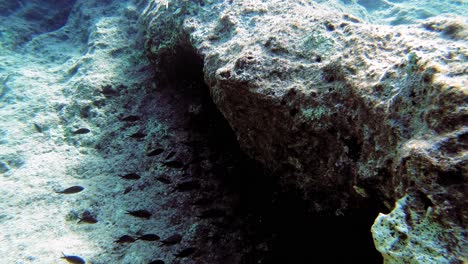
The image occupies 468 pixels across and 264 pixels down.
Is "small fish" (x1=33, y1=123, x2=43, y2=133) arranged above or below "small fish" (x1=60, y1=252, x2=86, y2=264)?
above

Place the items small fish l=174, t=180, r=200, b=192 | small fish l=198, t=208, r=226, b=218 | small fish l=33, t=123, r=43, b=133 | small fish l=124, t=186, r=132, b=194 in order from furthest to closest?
small fish l=33, t=123, r=43, b=133
small fish l=124, t=186, r=132, b=194
small fish l=174, t=180, r=200, b=192
small fish l=198, t=208, r=226, b=218

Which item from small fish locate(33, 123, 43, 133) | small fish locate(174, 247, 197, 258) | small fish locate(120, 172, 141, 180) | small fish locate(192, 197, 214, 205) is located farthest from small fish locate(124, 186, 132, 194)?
small fish locate(33, 123, 43, 133)

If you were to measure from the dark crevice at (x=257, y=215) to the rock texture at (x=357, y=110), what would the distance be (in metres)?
0.23

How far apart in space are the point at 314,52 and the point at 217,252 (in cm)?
267

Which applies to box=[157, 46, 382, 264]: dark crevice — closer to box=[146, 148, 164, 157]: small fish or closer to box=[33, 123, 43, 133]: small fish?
box=[146, 148, 164, 157]: small fish

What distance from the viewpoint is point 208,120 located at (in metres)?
4.66

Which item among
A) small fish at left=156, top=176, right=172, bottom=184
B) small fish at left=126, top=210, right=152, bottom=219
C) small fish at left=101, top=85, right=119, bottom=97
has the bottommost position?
small fish at left=126, top=210, right=152, bottom=219

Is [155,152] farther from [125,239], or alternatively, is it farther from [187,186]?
[125,239]

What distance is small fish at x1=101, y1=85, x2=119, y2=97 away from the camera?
17.7 feet

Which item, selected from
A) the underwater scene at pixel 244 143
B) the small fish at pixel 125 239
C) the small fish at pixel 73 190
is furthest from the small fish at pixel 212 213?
the small fish at pixel 73 190

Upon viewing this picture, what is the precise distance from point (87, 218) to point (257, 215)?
7.69 ft

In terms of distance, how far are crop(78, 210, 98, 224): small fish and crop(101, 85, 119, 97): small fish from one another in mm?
2468

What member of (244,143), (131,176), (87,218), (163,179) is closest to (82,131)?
(131,176)

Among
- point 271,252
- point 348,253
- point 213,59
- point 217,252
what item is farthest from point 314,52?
point 217,252
